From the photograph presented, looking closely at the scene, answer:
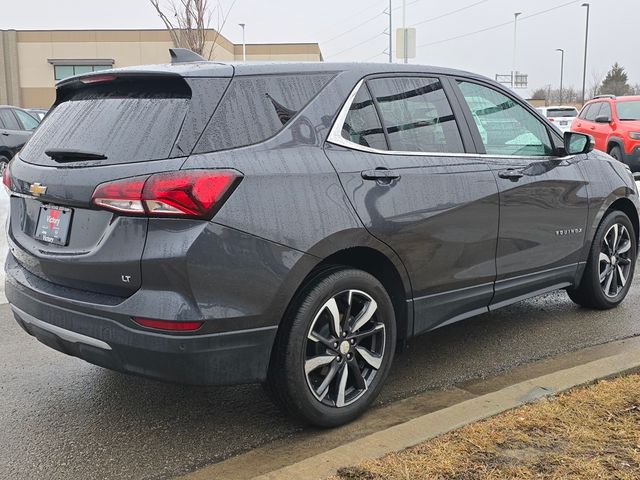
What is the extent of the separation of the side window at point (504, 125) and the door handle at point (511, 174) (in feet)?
0.45

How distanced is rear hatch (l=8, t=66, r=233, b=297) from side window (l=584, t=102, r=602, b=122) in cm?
1436

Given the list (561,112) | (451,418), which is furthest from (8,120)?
(561,112)

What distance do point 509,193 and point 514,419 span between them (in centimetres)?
153

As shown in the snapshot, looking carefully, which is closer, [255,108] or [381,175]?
[255,108]

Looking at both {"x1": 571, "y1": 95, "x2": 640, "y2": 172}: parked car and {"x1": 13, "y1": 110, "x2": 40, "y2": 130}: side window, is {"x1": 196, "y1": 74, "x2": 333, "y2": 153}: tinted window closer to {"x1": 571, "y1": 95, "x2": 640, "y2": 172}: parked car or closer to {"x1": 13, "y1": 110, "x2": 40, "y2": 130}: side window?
{"x1": 571, "y1": 95, "x2": 640, "y2": 172}: parked car

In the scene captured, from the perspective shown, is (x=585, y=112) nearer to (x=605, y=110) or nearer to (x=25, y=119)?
(x=605, y=110)

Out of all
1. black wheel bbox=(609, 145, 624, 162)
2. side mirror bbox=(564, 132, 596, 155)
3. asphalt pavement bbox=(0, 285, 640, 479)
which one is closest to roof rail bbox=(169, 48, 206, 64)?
asphalt pavement bbox=(0, 285, 640, 479)

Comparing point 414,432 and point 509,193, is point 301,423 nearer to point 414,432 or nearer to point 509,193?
point 414,432

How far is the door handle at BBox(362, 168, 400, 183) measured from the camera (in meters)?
3.30

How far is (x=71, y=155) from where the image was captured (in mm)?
3074

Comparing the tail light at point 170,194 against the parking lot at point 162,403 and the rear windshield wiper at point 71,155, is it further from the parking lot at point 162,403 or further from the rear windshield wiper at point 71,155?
the parking lot at point 162,403

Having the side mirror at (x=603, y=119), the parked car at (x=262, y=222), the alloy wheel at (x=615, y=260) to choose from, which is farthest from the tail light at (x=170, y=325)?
the side mirror at (x=603, y=119)

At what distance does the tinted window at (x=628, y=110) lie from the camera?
47.5ft

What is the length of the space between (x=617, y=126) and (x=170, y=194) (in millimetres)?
13761
